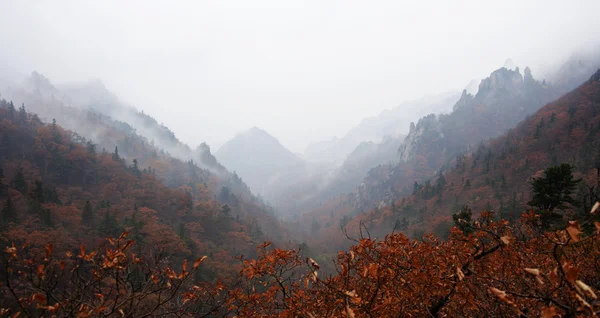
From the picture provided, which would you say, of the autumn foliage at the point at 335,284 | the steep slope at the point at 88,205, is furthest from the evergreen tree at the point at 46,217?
the autumn foliage at the point at 335,284

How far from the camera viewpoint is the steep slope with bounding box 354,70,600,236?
6712 centimetres

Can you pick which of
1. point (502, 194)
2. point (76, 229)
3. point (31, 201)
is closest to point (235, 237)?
point (76, 229)

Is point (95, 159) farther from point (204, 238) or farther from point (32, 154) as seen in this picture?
point (204, 238)

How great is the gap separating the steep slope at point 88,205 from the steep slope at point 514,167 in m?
49.6

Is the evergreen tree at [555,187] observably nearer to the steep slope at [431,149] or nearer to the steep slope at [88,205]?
the steep slope at [88,205]

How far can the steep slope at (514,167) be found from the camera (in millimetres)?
67125

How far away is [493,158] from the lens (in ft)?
338

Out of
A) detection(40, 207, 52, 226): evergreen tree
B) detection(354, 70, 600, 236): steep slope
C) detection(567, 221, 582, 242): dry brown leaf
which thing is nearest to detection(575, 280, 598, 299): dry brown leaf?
detection(567, 221, 582, 242): dry brown leaf

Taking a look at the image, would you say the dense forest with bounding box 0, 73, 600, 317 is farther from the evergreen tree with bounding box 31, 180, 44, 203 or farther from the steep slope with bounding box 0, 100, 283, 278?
the steep slope with bounding box 0, 100, 283, 278

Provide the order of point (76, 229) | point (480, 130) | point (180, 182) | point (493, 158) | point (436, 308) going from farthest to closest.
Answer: point (480, 130), point (180, 182), point (493, 158), point (76, 229), point (436, 308)

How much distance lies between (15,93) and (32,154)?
611 ft

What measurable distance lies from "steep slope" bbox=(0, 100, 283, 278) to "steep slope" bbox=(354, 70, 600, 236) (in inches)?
1953

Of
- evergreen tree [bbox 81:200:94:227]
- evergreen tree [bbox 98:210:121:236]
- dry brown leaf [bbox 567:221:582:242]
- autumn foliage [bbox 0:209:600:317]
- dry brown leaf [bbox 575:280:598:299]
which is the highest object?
dry brown leaf [bbox 567:221:582:242]

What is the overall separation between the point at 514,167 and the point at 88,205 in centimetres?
10726
